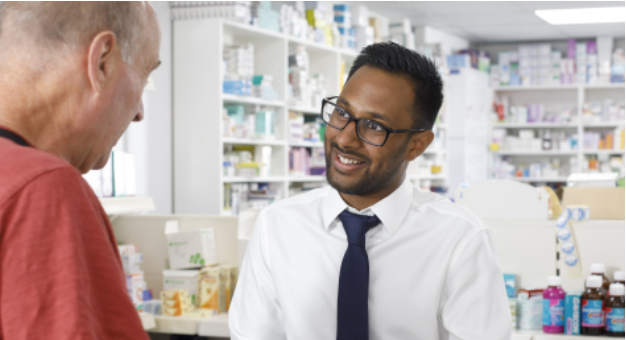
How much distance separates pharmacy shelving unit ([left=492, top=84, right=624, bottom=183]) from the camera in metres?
9.24

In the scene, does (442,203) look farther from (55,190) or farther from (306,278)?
(55,190)

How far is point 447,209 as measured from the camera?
1.62 metres

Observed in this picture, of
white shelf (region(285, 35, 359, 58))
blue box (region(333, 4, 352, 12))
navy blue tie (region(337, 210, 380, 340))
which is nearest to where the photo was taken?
navy blue tie (region(337, 210, 380, 340))

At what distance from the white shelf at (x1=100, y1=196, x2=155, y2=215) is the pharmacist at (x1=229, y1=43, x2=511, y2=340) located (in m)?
1.56

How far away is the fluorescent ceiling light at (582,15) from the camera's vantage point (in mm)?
7283

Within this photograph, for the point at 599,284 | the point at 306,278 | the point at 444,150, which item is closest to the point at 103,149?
the point at 306,278

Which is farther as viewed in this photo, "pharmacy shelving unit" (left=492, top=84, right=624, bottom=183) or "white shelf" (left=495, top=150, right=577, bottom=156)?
"white shelf" (left=495, top=150, right=577, bottom=156)

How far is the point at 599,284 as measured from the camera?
7.97 feet

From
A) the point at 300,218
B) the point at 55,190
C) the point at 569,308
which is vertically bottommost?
the point at 569,308

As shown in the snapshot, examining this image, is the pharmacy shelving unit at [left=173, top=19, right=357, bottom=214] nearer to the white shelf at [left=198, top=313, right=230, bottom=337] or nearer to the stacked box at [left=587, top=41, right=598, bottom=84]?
the white shelf at [left=198, top=313, right=230, bottom=337]

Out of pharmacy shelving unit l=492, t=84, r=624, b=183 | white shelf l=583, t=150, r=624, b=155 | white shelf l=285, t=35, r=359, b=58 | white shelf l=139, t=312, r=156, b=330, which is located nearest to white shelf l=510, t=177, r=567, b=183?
pharmacy shelving unit l=492, t=84, r=624, b=183

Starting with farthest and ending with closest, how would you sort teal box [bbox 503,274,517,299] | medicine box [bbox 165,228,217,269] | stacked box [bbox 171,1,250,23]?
stacked box [bbox 171,1,250,23]
medicine box [bbox 165,228,217,269]
teal box [bbox 503,274,517,299]

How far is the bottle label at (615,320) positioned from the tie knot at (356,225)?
4.23 ft

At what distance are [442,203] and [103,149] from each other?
3.46ft
